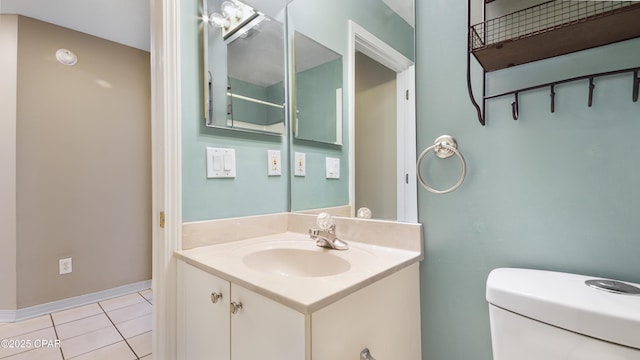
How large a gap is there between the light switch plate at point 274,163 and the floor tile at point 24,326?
6.69 ft

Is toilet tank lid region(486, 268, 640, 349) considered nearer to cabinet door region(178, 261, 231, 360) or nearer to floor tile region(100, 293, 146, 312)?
cabinet door region(178, 261, 231, 360)

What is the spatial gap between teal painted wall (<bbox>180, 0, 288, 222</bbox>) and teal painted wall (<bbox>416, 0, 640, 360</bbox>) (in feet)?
2.38

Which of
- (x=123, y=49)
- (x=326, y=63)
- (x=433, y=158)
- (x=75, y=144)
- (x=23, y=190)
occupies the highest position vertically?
(x=123, y=49)

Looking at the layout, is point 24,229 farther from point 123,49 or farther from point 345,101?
point 345,101

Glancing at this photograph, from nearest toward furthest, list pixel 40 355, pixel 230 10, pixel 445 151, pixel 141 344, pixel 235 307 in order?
pixel 235 307 < pixel 445 151 < pixel 230 10 < pixel 40 355 < pixel 141 344

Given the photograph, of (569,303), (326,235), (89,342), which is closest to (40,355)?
(89,342)

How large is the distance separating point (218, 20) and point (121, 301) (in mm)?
2423

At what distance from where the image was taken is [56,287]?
2.09 m

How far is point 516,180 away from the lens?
0.74m

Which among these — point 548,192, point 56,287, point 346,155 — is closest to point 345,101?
point 346,155

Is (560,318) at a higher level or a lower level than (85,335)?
higher

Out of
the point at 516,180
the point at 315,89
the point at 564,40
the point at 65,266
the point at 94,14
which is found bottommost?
the point at 65,266

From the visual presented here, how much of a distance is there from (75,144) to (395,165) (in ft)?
8.45

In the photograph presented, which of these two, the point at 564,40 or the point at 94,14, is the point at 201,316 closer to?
the point at 564,40
